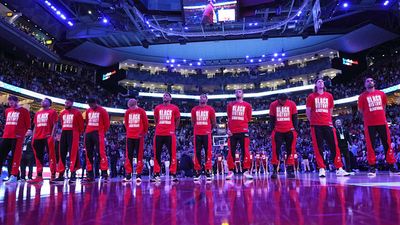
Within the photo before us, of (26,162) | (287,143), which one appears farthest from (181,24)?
(287,143)

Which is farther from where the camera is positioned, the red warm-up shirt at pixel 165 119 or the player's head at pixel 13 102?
the player's head at pixel 13 102

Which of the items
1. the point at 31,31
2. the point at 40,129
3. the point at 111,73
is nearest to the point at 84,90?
the point at 111,73

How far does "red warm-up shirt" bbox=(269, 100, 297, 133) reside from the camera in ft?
22.9

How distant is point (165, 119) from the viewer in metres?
7.02

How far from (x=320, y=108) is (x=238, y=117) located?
176 cm

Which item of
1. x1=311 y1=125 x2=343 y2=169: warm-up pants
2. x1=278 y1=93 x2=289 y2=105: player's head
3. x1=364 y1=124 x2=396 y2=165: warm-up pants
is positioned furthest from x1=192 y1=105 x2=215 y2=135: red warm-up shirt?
x1=364 y1=124 x2=396 y2=165: warm-up pants

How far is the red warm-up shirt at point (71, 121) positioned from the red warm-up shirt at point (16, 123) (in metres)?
1.05

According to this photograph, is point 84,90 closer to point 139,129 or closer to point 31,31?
point 31,31

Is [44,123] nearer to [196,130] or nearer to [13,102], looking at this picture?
[13,102]

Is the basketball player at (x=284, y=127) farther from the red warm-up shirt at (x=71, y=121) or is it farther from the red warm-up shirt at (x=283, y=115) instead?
the red warm-up shirt at (x=71, y=121)

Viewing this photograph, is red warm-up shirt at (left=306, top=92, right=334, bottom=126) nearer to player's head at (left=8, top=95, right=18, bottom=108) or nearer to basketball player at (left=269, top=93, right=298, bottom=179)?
basketball player at (left=269, top=93, right=298, bottom=179)

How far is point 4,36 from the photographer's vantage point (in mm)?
24625

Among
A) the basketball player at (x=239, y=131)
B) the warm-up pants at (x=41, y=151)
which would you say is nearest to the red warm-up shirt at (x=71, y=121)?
the warm-up pants at (x=41, y=151)

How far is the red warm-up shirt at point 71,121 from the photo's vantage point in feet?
23.5
